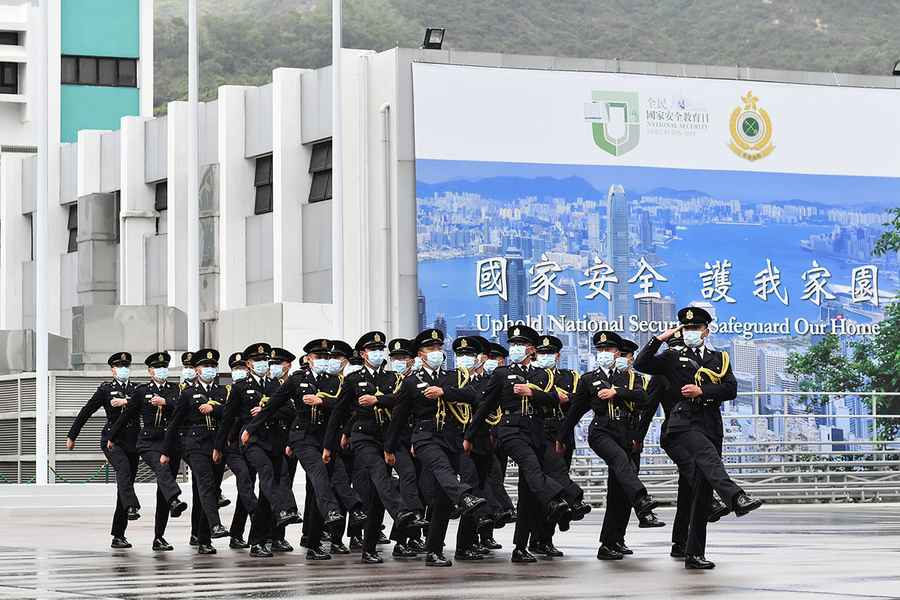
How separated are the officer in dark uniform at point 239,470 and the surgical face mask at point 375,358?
7.25 ft

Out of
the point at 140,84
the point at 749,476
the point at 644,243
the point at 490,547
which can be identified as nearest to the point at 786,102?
the point at 644,243

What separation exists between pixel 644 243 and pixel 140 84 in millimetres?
31117

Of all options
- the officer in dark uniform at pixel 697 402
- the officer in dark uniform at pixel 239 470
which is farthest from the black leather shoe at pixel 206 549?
the officer in dark uniform at pixel 697 402

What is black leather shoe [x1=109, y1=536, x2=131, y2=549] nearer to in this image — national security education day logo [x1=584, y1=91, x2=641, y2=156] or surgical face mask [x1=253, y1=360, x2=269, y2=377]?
surgical face mask [x1=253, y1=360, x2=269, y2=377]

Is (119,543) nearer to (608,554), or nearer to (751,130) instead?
(608,554)

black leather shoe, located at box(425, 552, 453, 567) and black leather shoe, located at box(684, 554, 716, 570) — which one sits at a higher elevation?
black leather shoe, located at box(684, 554, 716, 570)

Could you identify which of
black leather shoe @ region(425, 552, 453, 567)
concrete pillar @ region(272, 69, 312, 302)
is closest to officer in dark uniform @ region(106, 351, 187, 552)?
black leather shoe @ region(425, 552, 453, 567)

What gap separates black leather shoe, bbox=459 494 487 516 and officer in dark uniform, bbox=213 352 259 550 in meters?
3.60

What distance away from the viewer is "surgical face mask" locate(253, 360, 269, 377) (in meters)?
18.6

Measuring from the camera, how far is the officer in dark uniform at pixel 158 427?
19.2 m

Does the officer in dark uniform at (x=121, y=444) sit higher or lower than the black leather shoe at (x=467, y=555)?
higher

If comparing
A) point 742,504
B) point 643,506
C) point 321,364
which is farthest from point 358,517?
point 742,504

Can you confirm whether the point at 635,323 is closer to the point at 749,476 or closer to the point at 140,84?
the point at 749,476

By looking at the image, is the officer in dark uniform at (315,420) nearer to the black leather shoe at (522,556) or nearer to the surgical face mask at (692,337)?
the black leather shoe at (522,556)
